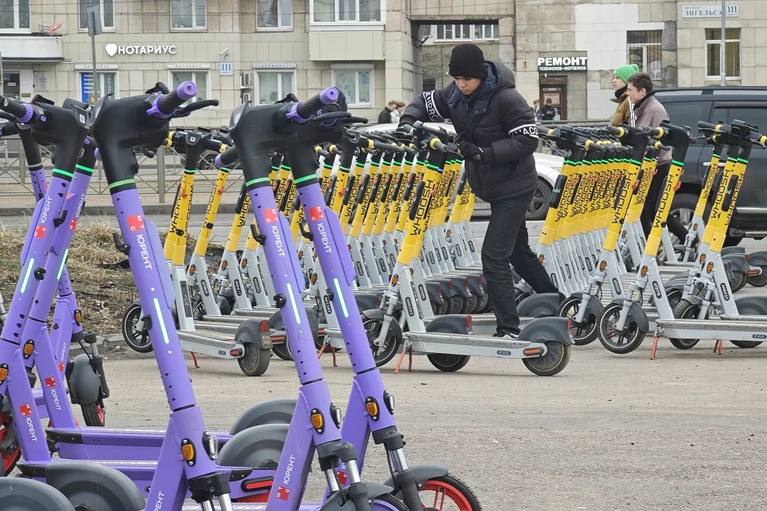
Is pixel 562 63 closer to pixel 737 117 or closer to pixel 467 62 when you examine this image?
pixel 737 117

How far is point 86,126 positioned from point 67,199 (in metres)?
0.33

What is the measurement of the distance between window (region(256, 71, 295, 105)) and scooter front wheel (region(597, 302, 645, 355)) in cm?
4402

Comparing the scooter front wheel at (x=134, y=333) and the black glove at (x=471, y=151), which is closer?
the black glove at (x=471, y=151)

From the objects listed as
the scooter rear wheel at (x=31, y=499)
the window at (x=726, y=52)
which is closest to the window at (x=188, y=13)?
the window at (x=726, y=52)

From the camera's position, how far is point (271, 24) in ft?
180

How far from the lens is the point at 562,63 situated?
175 feet

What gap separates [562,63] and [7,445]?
158 ft

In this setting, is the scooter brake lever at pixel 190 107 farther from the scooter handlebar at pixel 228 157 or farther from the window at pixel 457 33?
the window at pixel 457 33

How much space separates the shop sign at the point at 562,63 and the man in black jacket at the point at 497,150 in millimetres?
43465

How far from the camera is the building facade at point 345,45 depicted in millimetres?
53125

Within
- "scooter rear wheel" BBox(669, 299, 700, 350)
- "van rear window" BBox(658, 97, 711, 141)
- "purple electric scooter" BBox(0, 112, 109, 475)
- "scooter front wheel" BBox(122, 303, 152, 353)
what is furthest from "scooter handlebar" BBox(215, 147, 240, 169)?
"van rear window" BBox(658, 97, 711, 141)

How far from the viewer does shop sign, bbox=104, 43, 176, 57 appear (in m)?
53.7

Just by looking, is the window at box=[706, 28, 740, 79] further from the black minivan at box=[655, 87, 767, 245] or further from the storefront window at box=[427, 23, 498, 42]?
the black minivan at box=[655, 87, 767, 245]

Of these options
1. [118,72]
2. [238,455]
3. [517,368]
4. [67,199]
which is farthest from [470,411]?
[118,72]
